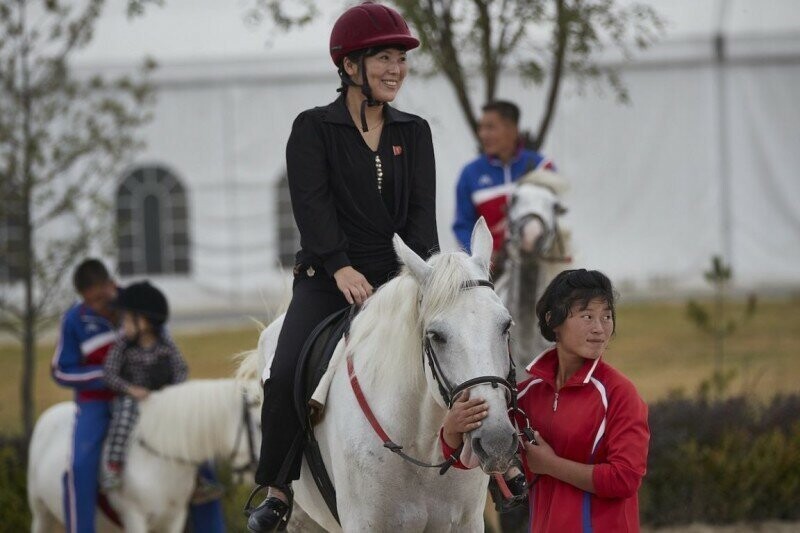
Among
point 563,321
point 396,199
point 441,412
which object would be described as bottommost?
point 441,412

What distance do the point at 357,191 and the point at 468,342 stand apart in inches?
44.6

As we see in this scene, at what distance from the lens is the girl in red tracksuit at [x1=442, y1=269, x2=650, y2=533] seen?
3.73 metres

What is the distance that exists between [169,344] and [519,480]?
4239 millimetres

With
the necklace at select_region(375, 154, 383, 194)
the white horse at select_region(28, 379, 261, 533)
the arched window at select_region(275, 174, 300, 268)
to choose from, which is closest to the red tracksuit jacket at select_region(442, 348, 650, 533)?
the necklace at select_region(375, 154, 383, 194)

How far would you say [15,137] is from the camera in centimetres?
988

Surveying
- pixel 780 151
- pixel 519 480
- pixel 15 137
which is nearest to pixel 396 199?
pixel 519 480

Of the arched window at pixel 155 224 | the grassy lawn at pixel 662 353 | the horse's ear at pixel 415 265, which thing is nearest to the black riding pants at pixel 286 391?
the horse's ear at pixel 415 265

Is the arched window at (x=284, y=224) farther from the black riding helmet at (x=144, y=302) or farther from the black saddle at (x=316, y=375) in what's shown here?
the black saddle at (x=316, y=375)

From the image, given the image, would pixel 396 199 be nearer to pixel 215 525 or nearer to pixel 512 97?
pixel 215 525

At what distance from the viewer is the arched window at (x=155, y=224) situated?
72.8ft

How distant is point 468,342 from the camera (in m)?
3.71

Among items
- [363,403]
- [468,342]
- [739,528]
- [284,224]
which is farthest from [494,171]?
[284,224]

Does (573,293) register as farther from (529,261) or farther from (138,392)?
(138,392)

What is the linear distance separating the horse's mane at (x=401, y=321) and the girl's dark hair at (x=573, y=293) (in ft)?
1.04
